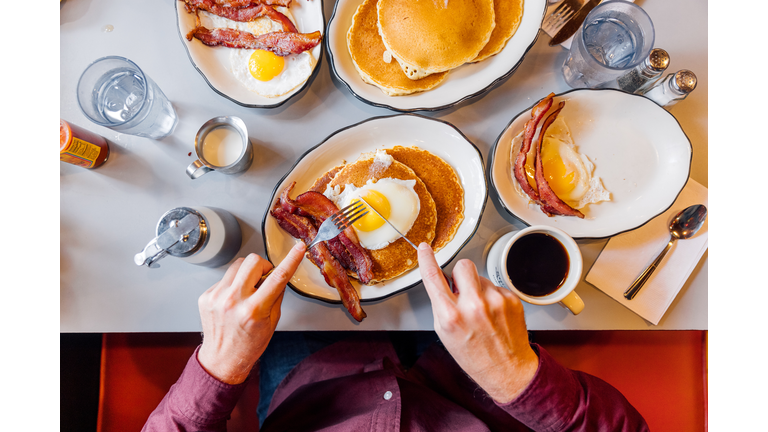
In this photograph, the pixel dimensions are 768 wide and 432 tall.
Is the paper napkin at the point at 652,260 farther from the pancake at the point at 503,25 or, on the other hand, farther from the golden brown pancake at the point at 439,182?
the pancake at the point at 503,25

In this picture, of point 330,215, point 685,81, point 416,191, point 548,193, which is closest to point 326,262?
point 330,215

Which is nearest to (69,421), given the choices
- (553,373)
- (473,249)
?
(473,249)

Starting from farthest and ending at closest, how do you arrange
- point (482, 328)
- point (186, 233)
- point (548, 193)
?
point (548, 193)
point (186, 233)
point (482, 328)

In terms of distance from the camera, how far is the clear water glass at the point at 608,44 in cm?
133

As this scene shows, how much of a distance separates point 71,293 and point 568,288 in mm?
2001

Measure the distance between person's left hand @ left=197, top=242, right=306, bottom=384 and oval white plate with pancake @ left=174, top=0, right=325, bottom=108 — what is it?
702mm

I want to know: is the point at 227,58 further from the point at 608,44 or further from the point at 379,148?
the point at 608,44

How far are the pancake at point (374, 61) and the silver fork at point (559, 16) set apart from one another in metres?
0.51

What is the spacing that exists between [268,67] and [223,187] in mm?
544

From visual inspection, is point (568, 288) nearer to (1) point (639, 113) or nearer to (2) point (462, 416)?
(2) point (462, 416)

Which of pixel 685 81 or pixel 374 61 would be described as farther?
pixel 374 61

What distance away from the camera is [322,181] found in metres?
1.43

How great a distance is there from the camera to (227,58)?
1.49 metres

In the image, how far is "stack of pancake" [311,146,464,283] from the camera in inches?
54.9
